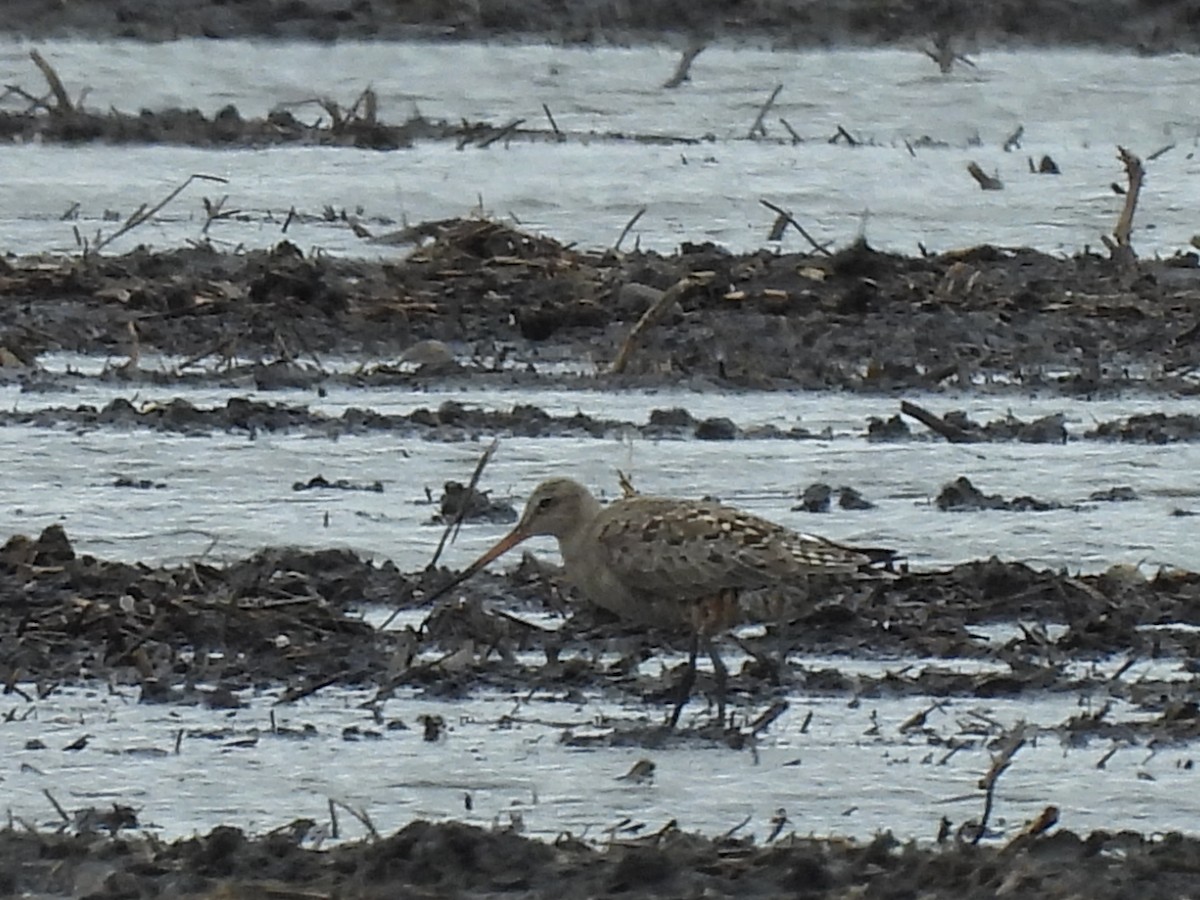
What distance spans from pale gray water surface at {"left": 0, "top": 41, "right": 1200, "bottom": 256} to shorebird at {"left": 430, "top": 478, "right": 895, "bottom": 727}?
8.01 m

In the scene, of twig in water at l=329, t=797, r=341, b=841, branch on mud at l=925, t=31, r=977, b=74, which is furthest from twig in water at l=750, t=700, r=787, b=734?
branch on mud at l=925, t=31, r=977, b=74

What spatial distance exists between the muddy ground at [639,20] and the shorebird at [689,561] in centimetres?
1764

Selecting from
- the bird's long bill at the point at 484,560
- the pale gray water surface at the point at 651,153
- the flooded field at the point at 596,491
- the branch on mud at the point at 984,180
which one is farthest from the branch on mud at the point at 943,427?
the branch on mud at the point at 984,180

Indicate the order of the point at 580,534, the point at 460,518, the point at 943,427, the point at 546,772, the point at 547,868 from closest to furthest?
the point at 547,868 → the point at 546,772 → the point at 580,534 → the point at 460,518 → the point at 943,427

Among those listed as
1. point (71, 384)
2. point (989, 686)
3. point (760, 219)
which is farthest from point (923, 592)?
point (760, 219)

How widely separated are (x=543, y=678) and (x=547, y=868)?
6.23ft

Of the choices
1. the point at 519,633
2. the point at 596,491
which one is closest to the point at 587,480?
the point at 596,491

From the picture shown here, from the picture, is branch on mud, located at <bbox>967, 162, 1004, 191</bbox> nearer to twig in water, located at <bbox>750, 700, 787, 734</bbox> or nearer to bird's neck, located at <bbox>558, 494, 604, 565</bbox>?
bird's neck, located at <bbox>558, 494, 604, 565</bbox>

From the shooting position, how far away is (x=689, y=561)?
25.9 feet

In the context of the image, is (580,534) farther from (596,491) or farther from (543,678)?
(596,491)

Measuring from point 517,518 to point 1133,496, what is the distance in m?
1.94

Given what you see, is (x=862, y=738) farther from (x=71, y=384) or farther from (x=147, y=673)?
(x=71, y=384)

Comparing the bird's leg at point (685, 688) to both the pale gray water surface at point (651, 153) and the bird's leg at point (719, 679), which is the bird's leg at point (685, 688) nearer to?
the bird's leg at point (719, 679)

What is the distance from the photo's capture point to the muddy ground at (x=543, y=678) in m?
6.03
